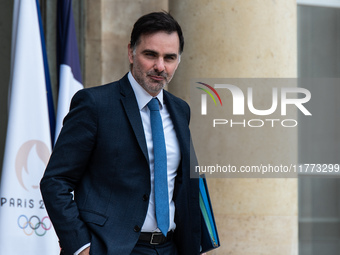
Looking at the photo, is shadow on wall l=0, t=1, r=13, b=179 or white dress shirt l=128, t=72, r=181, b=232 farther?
shadow on wall l=0, t=1, r=13, b=179

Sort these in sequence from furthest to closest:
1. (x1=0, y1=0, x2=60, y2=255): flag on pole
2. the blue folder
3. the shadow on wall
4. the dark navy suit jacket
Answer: the shadow on wall < (x1=0, y1=0, x2=60, y2=255): flag on pole < the blue folder < the dark navy suit jacket

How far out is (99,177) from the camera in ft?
9.41

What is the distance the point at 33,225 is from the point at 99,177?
191 centimetres

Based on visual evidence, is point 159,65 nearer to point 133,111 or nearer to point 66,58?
point 133,111

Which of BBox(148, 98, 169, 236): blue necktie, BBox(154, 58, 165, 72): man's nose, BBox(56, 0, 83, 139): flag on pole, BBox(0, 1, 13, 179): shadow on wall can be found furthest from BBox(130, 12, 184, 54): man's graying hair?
BBox(0, 1, 13, 179): shadow on wall

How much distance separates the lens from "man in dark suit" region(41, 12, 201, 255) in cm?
281

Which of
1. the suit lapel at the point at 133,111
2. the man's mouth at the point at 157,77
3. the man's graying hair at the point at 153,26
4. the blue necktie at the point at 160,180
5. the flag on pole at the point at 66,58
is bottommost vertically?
the blue necktie at the point at 160,180

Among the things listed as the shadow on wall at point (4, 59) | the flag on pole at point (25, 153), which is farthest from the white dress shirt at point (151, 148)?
the shadow on wall at point (4, 59)

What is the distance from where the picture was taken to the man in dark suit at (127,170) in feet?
9.22

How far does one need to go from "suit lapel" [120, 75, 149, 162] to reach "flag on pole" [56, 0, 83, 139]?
1.90 metres

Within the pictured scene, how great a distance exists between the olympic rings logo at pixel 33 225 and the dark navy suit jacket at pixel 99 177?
1789mm

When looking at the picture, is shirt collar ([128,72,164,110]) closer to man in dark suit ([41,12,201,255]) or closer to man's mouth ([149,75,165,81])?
man in dark suit ([41,12,201,255])

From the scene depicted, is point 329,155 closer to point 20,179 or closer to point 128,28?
point 128,28

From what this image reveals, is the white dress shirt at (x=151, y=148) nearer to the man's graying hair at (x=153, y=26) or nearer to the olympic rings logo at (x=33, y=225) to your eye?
the man's graying hair at (x=153, y=26)
